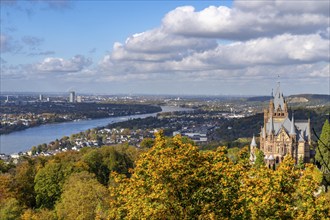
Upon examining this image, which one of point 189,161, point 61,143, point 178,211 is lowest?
point 61,143

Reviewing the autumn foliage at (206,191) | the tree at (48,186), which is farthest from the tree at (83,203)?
the autumn foliage at (206,191)

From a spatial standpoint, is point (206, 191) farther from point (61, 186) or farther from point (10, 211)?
point (61, 186)

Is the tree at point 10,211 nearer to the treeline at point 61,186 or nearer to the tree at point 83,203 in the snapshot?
the treeline at point 61,186

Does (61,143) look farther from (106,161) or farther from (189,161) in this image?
(189,161)

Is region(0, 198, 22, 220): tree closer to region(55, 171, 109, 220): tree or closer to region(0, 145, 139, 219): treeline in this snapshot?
region(0, 145, 139, 219): treeline

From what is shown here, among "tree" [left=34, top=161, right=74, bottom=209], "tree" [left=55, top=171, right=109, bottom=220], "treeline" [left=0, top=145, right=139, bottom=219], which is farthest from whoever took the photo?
"tree" [left=34, top=161, right=74, bottom=209]

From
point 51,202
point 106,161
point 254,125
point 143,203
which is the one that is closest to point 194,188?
point 143,203

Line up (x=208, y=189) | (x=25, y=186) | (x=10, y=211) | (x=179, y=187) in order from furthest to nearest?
(x=25, y=186) → (x=10, y=211) → (x=208, y=189) → (x=179, y=187)

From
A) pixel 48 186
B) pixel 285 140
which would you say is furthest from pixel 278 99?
pixel 48 186

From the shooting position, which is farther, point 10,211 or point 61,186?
point 61,186

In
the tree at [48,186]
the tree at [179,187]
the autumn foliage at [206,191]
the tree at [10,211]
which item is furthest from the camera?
the tree at [48,186]

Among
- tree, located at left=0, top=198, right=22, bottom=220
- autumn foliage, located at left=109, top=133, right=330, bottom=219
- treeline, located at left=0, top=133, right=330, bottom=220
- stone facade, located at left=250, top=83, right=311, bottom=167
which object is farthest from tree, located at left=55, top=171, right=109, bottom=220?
stone facade, located at left=250, top=83, right=311, bottom=167
